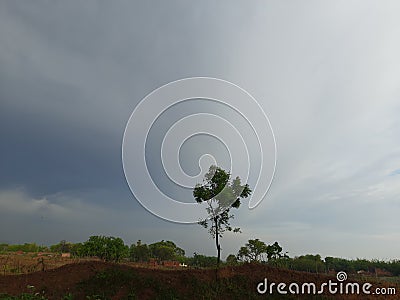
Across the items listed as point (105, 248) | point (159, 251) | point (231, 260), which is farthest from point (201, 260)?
point (159, 251)

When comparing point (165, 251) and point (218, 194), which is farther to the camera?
point (165, 251)

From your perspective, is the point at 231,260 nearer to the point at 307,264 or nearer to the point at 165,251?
the point at 307,264

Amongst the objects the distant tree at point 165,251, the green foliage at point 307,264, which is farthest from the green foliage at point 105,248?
the green foliage at point 307,264

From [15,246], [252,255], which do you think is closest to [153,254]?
[252,255]

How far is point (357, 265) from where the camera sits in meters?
19.3

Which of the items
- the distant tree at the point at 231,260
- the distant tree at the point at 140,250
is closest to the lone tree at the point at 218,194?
the distant tree at the point at 231,260

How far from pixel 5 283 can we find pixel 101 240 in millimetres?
5292

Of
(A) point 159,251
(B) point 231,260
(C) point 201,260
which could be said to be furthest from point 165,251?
(B) point 231,260

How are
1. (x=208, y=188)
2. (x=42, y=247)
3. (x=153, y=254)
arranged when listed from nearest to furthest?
(x=208, y=188)
(x=153, y=254)
(x=42, y=247)

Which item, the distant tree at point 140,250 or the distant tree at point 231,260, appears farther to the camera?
the distant tree at point 140,250

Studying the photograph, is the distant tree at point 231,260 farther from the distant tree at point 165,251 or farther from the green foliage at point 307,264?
the distant tree at point 165,251

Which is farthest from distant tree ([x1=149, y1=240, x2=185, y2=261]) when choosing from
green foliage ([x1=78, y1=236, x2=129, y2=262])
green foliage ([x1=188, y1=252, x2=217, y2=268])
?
green foliage ([x1=78, y1=236, x2=129, y2=262])

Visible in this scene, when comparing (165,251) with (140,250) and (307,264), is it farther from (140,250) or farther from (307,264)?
(307,264)

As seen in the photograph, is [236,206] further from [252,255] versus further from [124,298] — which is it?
[124,298]
